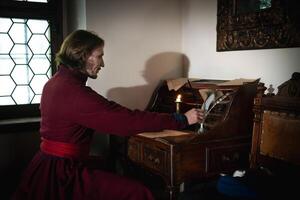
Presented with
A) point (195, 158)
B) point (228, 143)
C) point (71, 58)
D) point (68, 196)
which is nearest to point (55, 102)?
point (71, 58)

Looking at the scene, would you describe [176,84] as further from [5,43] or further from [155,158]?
[5,43]

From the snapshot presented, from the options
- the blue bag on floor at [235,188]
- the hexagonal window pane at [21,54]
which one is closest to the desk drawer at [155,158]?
the blue bag on floor at [235,188]

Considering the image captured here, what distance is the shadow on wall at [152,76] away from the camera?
11.0ft

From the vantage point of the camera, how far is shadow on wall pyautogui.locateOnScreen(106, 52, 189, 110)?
3.36 meters

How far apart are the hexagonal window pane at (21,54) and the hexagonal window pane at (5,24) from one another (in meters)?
0.15

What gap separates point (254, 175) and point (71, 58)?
1.16 meters

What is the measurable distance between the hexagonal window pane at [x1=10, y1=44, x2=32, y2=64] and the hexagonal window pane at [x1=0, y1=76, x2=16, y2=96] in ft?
0.55

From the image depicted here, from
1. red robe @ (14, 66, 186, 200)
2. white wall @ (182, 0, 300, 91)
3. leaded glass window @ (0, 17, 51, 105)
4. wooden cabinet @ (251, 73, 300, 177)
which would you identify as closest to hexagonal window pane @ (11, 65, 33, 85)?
leaded glass window @ (0, 17, 51, 105)

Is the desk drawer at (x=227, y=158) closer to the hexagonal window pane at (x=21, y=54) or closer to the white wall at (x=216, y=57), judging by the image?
the white wall at (x=216, y=57)

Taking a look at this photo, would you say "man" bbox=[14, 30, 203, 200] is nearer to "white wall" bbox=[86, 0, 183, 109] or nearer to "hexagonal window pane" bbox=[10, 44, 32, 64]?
"white wall" bbox=[86, 0, 183, 109]

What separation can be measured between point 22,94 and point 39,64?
0.30m

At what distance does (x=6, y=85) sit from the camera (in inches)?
126

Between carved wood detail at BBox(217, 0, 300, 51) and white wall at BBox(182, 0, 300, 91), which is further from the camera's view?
white wall at BBox(182, 0, 300, 91)

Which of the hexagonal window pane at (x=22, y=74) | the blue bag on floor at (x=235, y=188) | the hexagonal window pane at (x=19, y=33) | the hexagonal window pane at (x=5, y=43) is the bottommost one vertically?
the blue bag on floor at (x=235, y=188)
